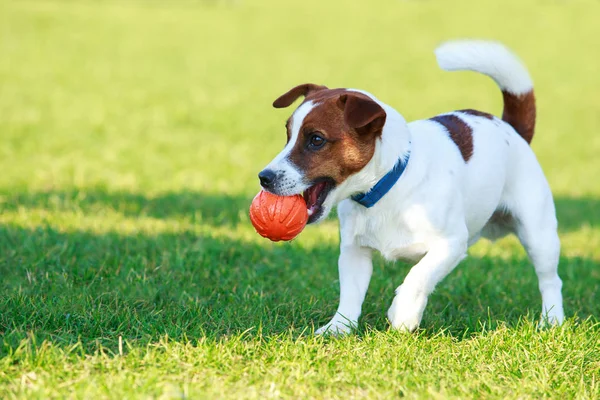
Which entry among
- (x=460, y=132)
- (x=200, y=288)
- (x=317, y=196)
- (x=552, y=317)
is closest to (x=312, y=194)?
(x=317, y=196)

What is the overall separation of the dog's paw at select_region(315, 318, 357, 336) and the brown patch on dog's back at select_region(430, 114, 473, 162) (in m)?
1.18

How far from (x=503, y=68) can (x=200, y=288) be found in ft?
8.03

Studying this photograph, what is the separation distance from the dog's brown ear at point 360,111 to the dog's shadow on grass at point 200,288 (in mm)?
1169

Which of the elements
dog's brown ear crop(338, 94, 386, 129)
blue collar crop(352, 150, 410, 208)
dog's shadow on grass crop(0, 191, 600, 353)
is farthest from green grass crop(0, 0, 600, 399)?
dog's brown ear crop(338, 94, 386, 129)

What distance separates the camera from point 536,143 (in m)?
15.4

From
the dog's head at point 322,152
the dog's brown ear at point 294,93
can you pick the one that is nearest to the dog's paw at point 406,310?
the dog's head at point 322,152

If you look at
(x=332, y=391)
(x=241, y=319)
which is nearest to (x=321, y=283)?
(x=241, y=319)

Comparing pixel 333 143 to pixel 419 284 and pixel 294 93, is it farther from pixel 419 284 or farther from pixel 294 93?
pixel 419 284

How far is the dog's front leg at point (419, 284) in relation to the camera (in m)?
4.34

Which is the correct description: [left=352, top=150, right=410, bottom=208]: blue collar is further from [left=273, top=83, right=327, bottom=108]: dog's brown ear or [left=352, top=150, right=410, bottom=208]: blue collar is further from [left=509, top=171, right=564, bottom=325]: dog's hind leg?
[left=509, top=171, right=564, bottom=325]: dog's hind leg

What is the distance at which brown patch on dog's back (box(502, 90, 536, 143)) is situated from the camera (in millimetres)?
5488

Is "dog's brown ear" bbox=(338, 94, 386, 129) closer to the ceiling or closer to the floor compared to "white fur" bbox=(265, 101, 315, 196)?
closer to the ceiling

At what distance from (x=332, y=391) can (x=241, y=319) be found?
3.24 feet

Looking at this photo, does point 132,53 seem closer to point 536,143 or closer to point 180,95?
point 180,95
